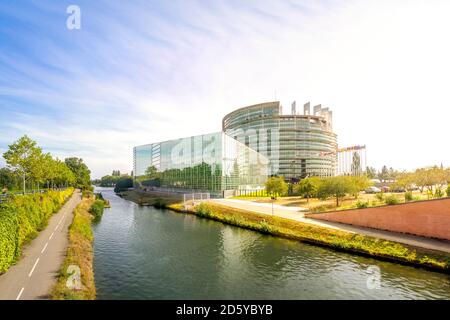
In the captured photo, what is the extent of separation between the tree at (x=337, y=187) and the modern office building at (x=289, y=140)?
82832mm

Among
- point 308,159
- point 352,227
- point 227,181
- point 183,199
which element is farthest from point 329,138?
point 352,227

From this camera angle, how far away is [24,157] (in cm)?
4088

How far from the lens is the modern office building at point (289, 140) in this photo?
128000mm

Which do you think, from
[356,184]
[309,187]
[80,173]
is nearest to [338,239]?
[356,184]

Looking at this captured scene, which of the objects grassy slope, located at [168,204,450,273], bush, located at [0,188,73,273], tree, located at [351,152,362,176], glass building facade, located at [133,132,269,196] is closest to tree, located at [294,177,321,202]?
grassy slope, located at [168,204,450,273]

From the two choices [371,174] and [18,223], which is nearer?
[18,223]

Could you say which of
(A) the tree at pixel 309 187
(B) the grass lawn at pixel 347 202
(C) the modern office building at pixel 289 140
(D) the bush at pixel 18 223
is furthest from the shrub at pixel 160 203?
(C) the modern office building at pixel 289 140

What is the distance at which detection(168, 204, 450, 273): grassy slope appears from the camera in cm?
2157

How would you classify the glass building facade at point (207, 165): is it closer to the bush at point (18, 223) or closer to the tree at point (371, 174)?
the bush at point (18, 223)

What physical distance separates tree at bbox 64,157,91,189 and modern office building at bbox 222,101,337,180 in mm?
81040

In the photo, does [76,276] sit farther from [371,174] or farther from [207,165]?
[371,174]

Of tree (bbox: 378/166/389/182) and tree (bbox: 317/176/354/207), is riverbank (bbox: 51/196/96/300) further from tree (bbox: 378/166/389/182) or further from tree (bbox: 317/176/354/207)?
tree (bbox: 378/166/389/182)

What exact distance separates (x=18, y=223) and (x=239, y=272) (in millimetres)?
21572
